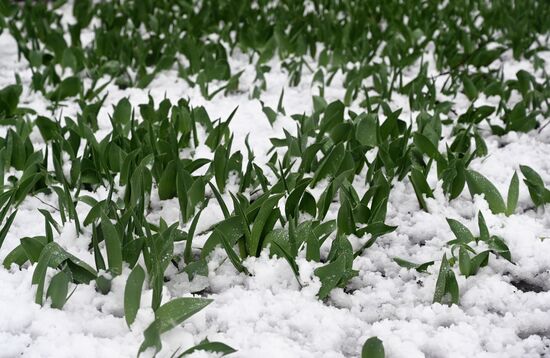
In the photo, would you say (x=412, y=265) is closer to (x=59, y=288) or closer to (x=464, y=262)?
(x=464, y=262)

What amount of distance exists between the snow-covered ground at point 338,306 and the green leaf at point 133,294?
28mm

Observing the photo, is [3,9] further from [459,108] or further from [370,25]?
[459,108]

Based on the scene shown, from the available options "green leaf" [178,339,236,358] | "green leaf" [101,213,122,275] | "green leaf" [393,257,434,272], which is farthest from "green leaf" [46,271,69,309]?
"green leaf" [393,257,434,272]

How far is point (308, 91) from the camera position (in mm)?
3100

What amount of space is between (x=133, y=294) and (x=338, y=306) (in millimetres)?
504

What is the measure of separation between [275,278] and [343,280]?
18 cm

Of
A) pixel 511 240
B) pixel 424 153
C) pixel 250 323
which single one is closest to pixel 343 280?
pixel 250 323

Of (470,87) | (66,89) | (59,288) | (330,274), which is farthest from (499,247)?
(66,89)

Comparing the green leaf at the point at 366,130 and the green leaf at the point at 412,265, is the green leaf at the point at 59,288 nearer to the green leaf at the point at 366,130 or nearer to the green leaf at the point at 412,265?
the green leaf at the point at 412,265

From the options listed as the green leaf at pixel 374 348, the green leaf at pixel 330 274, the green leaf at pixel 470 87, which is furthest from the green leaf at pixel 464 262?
the green leaf at pixel 470 87

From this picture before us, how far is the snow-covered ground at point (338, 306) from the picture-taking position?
143cm

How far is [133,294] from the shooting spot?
1475mm

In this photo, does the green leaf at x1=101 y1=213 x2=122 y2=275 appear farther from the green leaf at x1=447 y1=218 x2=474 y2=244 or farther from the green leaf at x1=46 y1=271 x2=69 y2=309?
the green leaf at x1=447 y1=218 x2=474 y2=244

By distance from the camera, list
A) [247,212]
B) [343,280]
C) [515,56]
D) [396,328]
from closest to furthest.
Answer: [396,328], [343,280], [247,212], [515,56]
